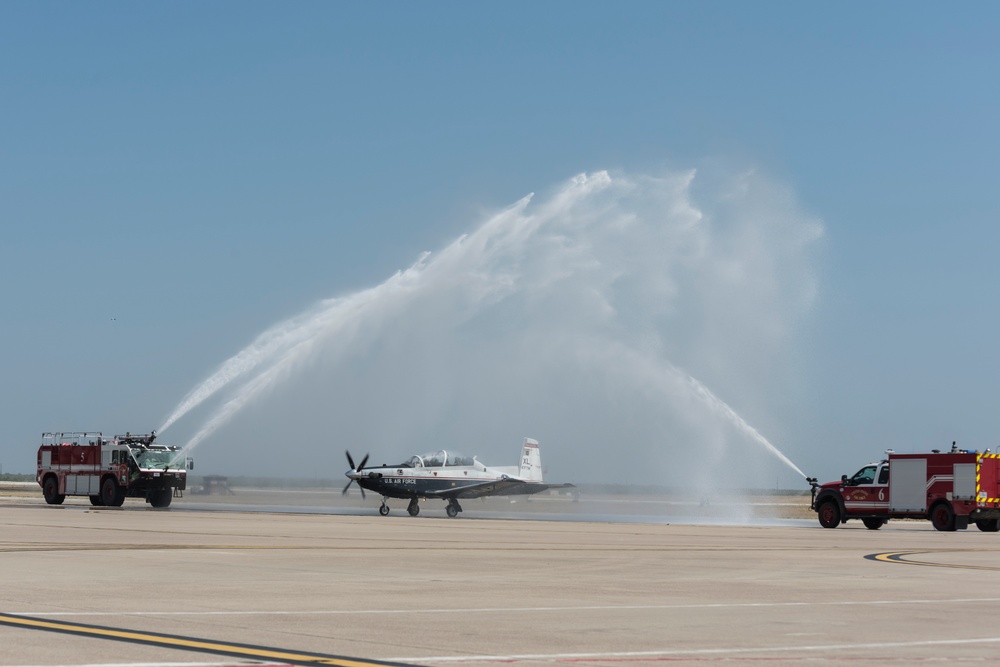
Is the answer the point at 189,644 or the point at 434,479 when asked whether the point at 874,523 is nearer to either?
the point at 434,479

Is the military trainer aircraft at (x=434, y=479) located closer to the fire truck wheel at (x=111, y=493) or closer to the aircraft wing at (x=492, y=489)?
the aircraft wing at (x=492, y=489)

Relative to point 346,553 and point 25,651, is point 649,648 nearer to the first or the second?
point 25,651

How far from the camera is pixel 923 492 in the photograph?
46.8 metres

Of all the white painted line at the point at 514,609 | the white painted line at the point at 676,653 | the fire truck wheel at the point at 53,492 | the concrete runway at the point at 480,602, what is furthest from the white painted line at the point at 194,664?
the fire truck wheel at the point at 53,492

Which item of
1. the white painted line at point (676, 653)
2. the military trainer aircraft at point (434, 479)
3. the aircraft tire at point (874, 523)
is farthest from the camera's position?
the military trainer aircraft at point (434, 479)

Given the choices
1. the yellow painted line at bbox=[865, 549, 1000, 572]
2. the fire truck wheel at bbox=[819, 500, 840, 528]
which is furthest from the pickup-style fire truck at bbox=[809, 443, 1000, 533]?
the yellow painted line at bbox=[865, 549, 1000, 572]

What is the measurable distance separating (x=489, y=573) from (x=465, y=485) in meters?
36.9

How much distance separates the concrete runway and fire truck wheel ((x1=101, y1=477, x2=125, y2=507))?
1070 inches

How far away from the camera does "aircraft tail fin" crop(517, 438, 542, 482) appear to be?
64.1 metres

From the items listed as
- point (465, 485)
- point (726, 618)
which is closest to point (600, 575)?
point (726, 618)

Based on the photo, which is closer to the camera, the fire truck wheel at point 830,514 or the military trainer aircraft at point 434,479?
the fire truck wheel at point 830,514

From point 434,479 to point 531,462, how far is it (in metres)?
9.65

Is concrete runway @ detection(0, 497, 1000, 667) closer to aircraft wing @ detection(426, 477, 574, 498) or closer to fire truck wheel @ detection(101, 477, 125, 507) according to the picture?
aircraft wing @ detection(426, 477, 574, 498)

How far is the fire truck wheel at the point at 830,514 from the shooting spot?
161 ft
